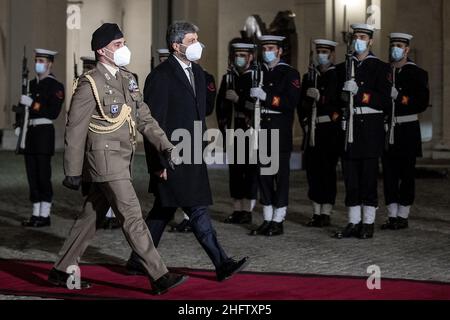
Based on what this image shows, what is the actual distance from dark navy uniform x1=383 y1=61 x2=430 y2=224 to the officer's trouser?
464cm

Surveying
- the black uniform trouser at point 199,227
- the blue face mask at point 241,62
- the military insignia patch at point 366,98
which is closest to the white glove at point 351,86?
the military insignia patch at point 366,98

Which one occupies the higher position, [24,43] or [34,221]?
[24,43]

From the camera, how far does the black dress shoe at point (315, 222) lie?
41.6ft

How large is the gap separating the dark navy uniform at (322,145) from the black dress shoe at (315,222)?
0.16 metres

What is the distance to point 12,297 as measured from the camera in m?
8.29

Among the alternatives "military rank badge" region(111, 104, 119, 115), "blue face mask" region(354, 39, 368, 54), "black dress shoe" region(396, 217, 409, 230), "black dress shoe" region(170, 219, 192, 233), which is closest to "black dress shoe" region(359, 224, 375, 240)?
"black dress shoe" region(396, 217, 409, 230)

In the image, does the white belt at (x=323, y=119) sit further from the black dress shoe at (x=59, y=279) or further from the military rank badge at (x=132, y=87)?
the black dress shoe at (x=59, y=279)

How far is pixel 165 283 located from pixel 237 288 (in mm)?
584

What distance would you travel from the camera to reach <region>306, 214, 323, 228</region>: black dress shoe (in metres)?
12.7

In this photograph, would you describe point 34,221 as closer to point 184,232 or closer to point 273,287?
point 184,232

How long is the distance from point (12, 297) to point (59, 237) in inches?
142

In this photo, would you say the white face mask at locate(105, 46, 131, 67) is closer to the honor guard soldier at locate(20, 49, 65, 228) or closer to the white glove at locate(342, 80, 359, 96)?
the white glove at locate(342, 80, 359, 96)
